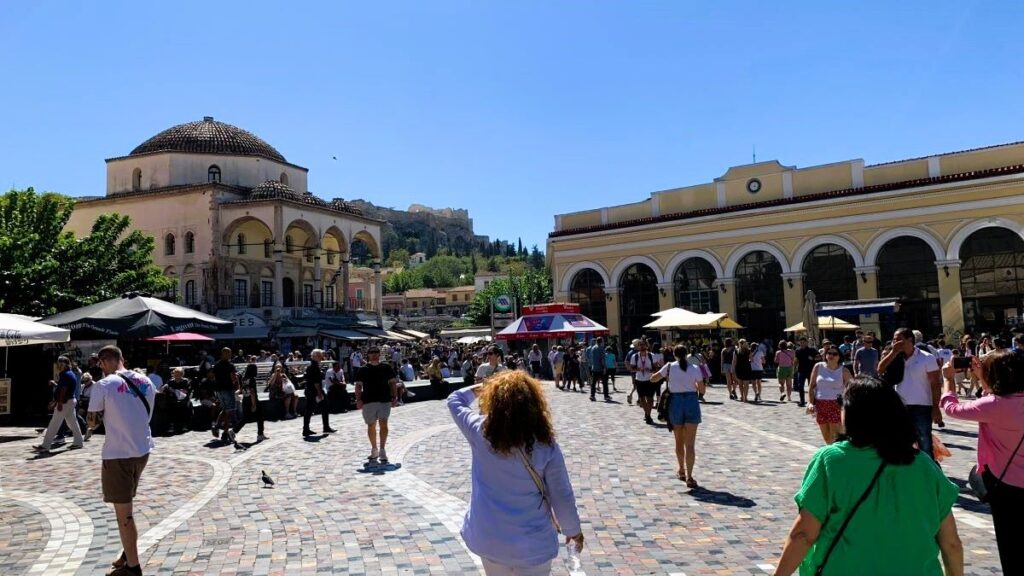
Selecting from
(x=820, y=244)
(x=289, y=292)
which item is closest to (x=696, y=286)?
(x=820, y=244)

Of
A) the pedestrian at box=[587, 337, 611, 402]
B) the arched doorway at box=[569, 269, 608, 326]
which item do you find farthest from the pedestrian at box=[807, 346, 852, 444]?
the arched doorway at box=[569, 269, 608, 326]

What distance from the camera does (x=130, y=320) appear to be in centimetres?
Result: 1356

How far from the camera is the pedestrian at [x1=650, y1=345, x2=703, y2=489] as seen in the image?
26.0 ft

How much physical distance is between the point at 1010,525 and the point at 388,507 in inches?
208

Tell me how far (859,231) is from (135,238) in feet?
95.5

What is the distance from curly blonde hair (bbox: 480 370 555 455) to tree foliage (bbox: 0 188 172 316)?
75.7 feet

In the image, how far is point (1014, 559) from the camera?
12.8 ft

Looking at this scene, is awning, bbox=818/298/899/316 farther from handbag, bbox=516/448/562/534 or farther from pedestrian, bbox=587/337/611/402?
handbag, bbox=516/448/562/534

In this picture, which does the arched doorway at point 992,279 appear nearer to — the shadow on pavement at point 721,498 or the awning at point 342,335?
the shadow on pavement at point 721,498

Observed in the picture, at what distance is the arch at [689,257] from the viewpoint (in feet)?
103

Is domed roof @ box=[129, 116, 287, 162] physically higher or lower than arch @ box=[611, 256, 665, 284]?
higher

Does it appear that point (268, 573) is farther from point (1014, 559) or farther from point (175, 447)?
point (175, 447)

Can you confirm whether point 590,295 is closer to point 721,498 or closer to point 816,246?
point 816,246

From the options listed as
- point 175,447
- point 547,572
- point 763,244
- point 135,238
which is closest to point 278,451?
point 175,447
